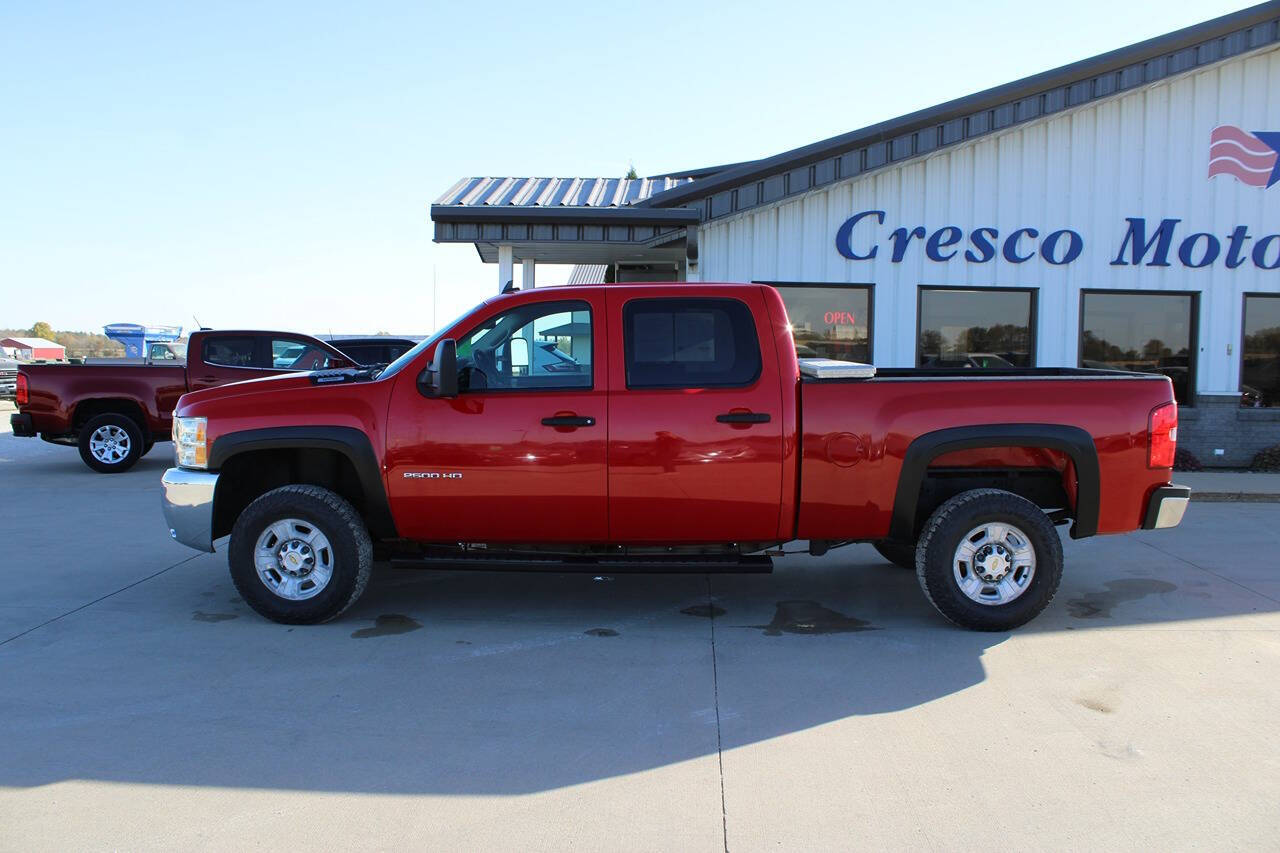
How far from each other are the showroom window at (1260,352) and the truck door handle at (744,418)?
10575 millimetres

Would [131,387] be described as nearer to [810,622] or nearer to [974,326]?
[810,622]

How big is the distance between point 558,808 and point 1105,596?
4593 mm

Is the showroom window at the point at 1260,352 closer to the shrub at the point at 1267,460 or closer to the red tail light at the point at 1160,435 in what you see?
the shrub at the point at 1267,460

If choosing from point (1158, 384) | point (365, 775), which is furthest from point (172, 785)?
point (1158, 384)

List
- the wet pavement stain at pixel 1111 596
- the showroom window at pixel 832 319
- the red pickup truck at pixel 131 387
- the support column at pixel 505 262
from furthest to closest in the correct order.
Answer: the support column at pixel 505 262 → the showroom window at pixel 832 319 → the red pickup truck at pixel 131 387 → the wet pavement stain at pixel 1111 596

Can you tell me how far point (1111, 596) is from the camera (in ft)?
21.0

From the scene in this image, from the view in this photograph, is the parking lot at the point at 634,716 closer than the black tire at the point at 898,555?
Yes

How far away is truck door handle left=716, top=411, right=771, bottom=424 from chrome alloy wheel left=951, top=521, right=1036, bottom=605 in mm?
1416

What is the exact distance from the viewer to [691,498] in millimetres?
5363

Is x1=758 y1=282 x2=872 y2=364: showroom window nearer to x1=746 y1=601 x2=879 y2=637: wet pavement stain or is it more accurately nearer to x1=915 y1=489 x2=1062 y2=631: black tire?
x1=746 y1=601 x2=879 y2=637: wet pavement stain

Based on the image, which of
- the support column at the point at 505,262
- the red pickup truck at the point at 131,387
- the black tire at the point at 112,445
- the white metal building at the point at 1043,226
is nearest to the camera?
the red pickup truck at the point at 131,387

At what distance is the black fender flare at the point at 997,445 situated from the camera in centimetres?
536

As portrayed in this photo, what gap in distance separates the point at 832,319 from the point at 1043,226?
3.06 metres

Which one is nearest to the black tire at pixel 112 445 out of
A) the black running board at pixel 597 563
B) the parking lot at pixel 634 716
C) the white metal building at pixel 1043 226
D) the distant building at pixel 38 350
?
the white metal building at pixel 1043 226
